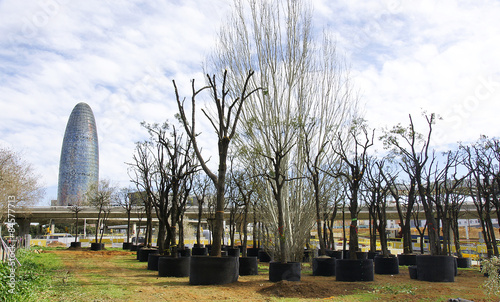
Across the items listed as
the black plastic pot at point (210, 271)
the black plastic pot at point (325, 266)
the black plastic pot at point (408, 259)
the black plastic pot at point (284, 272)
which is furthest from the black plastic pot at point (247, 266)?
the black plastic pot at point (408, 259)

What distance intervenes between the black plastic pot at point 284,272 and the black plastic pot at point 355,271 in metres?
1.42

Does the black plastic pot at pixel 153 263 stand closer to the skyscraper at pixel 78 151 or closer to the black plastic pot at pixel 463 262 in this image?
the black plastic pot at pixel 463 262

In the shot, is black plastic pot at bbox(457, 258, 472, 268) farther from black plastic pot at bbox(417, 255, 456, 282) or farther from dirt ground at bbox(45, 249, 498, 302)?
dirt ground at bbox(45, 249, 498, 302)

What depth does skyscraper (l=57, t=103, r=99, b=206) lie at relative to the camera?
154750mm

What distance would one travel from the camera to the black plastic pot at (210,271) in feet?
29.3

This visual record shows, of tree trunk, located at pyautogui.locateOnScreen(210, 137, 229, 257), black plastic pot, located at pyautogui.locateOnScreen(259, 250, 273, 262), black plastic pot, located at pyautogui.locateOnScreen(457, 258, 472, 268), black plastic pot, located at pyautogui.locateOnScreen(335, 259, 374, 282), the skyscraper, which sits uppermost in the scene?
the skyscraper

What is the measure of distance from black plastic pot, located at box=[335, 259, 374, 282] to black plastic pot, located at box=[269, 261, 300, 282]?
4.65 feet

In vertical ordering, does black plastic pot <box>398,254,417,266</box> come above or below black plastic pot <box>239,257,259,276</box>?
below

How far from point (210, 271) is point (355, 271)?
4.00 metres

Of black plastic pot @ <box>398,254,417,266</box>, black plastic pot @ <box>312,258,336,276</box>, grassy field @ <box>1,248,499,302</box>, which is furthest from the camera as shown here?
black plastic pot @ <box>398,254,417,266</box>

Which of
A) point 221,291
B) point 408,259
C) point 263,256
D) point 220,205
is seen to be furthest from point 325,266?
point 408,259

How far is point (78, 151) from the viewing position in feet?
532

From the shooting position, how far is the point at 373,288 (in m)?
9.05

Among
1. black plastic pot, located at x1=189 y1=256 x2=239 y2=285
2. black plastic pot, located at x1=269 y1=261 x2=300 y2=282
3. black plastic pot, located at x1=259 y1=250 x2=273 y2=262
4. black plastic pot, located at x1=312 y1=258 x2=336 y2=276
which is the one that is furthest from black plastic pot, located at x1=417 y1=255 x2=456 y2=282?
black plastic pot, located at x1=259 y1=250 x2=273 y2=262
